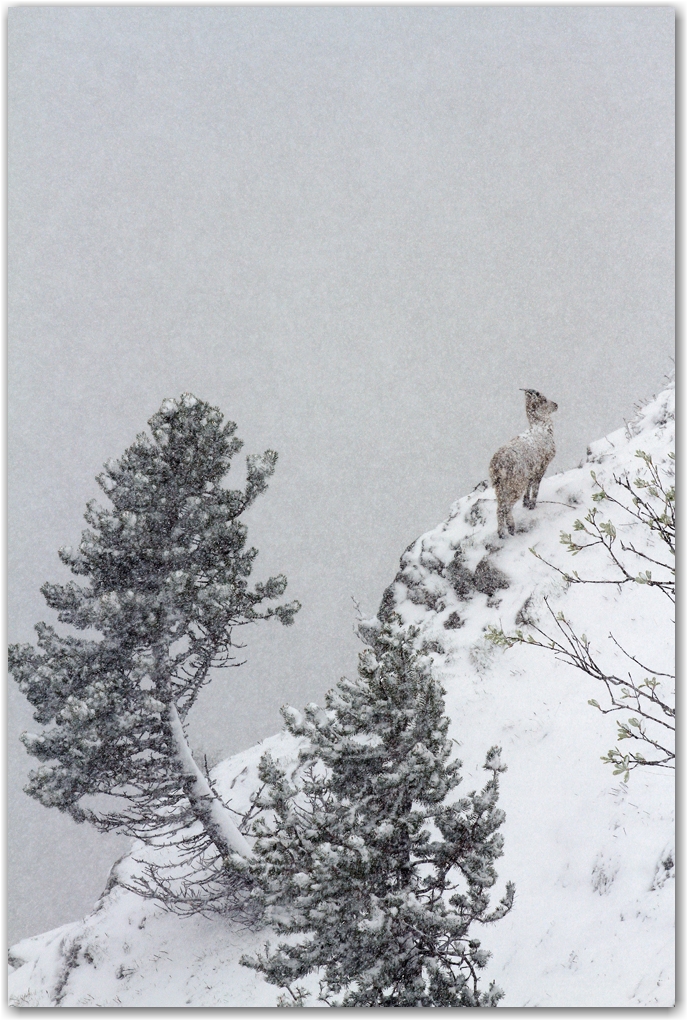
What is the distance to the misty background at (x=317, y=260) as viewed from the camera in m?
8.60

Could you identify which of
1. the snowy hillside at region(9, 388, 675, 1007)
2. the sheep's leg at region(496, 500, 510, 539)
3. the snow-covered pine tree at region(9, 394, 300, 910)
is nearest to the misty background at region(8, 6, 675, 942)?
the snow-covered pine tree at region(9, 394, 300, 910)

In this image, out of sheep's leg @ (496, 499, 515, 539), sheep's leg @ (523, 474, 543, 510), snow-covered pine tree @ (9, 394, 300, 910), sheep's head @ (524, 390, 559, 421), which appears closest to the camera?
snow-covered pine tree @ (9, 394, 300, 910)

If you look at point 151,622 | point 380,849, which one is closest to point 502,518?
point 151,622

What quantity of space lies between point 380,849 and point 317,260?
7.55 m

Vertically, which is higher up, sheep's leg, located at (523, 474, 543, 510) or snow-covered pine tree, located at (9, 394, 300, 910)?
sheep's leg, located at (523, 474, 543, 510)

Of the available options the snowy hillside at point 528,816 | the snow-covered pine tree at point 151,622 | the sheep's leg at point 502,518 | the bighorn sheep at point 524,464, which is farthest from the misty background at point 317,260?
the sheep's leg at point 502,518

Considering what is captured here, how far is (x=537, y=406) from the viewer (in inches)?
409

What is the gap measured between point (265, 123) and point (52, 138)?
269 centimetres

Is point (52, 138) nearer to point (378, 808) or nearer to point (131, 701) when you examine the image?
point (131, 701)

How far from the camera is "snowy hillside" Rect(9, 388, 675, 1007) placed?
602 centimetres

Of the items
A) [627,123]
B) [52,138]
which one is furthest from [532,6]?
[52,138]

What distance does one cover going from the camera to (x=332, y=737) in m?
5.61

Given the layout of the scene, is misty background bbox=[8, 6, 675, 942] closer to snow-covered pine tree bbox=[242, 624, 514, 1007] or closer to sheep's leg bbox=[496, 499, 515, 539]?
sheep's leg bbox=[496, 499, 515, 539]

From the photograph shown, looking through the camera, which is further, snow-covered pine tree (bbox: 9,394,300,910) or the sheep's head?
the sheep's head
